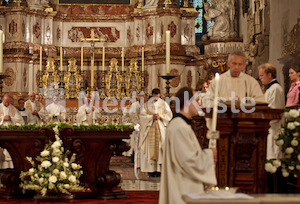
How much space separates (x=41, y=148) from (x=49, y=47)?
931cm

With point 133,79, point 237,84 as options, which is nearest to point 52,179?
point 237,84

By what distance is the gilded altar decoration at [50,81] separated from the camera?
16766 millimetres

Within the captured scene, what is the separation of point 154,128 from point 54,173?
418 cm

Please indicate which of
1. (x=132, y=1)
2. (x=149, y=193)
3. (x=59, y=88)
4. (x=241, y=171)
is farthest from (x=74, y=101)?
(x=241, y=171)

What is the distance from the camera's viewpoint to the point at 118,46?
18.5m

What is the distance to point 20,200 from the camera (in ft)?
29.5

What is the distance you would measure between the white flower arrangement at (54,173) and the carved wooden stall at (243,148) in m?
3.08

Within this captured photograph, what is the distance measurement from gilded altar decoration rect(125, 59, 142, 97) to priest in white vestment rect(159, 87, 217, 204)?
1076 cm

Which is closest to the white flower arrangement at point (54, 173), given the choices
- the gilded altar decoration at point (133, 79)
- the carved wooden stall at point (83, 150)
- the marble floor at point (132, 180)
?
the carved wooden stall at point (83, 150)

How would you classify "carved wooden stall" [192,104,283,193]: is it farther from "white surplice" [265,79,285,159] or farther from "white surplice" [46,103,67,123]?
"white surplice" [46,103,67,123]

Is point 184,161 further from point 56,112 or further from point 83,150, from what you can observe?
point 56,112

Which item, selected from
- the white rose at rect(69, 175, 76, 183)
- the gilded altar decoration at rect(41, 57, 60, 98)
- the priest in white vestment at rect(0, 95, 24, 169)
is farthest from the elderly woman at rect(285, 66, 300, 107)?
the gilded altar decoration at rect(41, 57, 60, 98)

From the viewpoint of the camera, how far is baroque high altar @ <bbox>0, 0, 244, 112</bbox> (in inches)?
671

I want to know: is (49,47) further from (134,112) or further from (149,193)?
(149,193)
